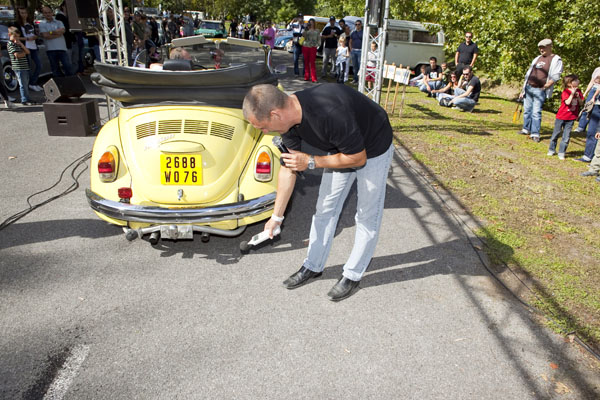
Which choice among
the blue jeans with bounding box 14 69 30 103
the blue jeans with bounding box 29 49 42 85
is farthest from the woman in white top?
the blue jeans with bounding box 14 69 30 103

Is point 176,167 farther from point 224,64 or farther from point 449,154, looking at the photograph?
point 449,154

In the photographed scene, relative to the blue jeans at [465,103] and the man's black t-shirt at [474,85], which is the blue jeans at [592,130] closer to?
the blue jeans at [465,103]

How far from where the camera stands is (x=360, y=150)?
2.70 meters

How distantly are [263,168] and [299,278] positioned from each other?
3.61 feet

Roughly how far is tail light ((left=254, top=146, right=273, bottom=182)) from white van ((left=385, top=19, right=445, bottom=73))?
16395mm

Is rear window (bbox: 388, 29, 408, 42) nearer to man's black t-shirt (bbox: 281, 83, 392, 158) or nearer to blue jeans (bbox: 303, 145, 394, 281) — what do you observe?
blue jeans (bbox: 303, 145, 394, 281)

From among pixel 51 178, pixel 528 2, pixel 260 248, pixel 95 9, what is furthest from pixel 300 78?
pixel 260 248

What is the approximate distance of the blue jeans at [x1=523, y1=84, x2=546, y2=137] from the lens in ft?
29.7

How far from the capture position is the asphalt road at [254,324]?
2.60 m

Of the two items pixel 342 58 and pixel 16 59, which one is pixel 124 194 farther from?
pixel 342 58

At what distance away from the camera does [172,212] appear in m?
3.56

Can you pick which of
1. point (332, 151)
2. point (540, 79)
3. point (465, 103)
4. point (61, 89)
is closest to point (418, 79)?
point (465, 103)

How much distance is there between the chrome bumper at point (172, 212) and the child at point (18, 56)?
25.6ft

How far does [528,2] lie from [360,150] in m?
12.5
